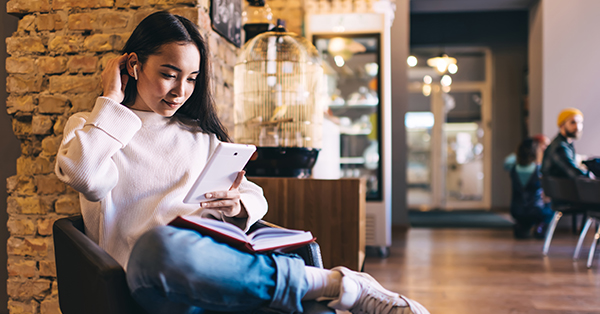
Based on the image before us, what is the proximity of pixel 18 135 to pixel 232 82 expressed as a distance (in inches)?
Result: 40.7

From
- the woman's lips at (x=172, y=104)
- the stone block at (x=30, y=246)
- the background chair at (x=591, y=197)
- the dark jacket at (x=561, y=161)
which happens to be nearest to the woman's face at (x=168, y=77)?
the woman's lips at (x=172, y=104)

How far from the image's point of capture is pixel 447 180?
28.1 ft

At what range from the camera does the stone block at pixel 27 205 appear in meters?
1.91

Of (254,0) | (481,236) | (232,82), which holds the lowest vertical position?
(481,236)

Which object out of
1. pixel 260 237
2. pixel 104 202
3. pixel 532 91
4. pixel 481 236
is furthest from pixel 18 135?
pixel 532 91

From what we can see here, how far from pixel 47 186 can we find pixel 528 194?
15.4ft

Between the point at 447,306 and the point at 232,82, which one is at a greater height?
the point at 232,82

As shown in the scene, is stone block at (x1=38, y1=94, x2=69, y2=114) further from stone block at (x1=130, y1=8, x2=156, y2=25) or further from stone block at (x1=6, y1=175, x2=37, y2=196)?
stone block at (x1=130, y1=8, x2=156, y2=25)

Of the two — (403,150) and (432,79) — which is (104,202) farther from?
(432,79)

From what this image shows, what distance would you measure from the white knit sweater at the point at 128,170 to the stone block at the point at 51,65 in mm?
723

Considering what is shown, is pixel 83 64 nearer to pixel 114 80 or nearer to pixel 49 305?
pixel 114 80

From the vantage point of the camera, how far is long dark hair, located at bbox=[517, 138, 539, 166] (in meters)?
4.93

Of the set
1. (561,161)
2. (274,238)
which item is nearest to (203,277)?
(274,238)

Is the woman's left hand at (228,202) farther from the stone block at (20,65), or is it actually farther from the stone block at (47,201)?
the stone block at (20,65)
